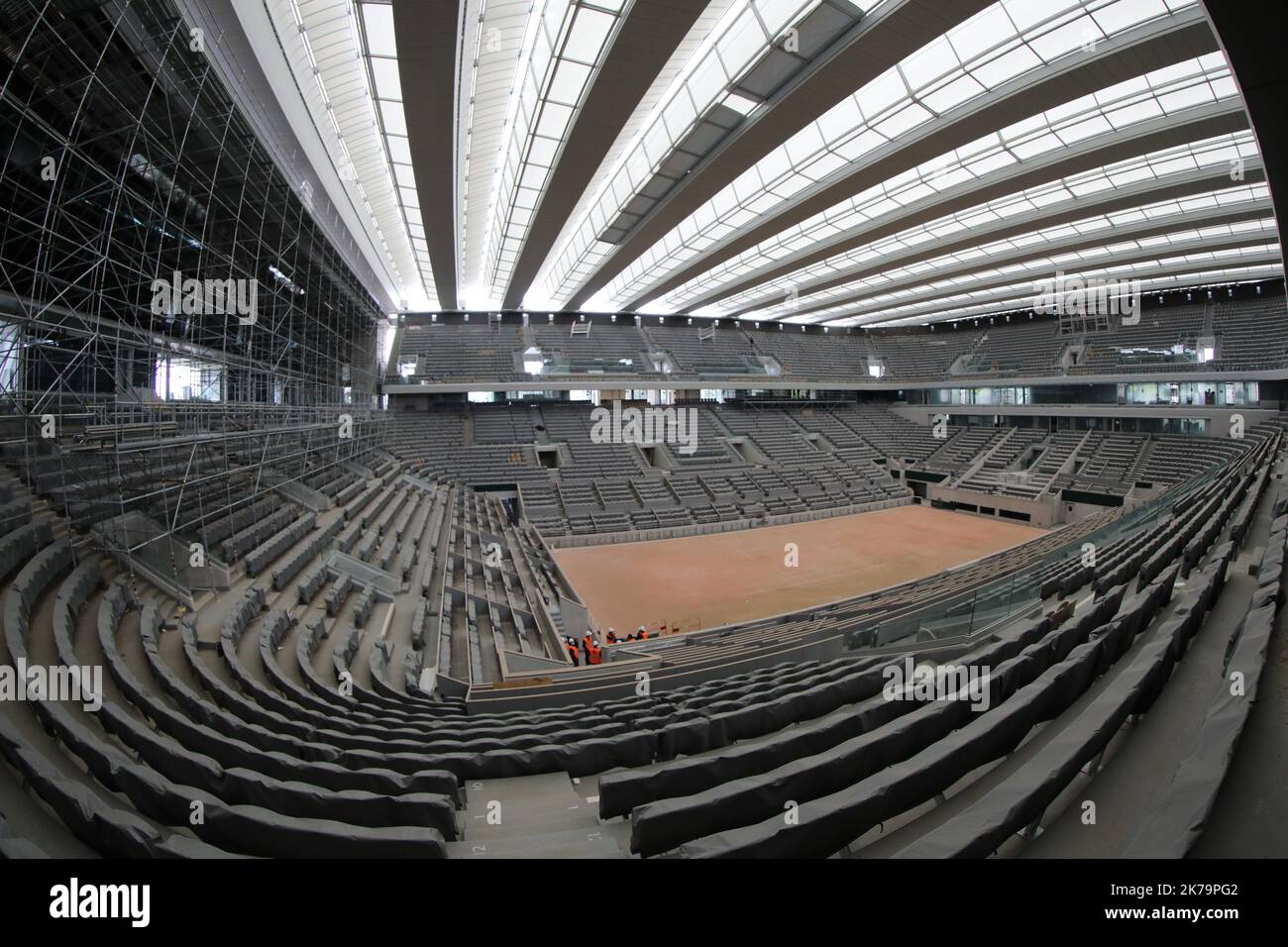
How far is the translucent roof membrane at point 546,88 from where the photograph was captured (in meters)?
8.21

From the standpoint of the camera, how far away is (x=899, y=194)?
15453mm

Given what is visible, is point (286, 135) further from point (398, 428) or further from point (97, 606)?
point (398, 428)

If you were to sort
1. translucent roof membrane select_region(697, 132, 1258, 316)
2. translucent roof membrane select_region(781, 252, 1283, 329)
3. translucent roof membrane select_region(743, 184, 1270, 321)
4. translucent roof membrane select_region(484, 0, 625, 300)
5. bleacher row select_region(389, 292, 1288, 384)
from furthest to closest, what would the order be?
bleacher row select_region(389, 292, 1288, 384)
translucent roof membrane select_region(781, 252, 1283, 329)
translucent roof membrane select_region(743, 184, 1270, 321)
translucent roof membrane select_region(697, 132, 1258, 316)
translucent roof membrane select_region(484, 0, 625, 300)

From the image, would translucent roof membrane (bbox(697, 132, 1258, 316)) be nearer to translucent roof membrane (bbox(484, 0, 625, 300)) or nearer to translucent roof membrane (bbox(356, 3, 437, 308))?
translucent roof membrane (bbox(484, 0, 625, 300))

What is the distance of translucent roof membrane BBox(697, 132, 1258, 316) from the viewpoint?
1280 centimetres

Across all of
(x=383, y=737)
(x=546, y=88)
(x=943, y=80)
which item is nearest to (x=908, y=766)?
(x=383, y=737)

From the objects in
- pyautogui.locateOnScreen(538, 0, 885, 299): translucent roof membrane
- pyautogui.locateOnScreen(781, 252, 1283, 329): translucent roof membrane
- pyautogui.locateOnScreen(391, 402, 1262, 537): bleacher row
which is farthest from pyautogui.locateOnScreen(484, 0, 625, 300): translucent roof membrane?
pyautogui.locateOnScreen(781, 252, 1283, 329): translucent roof membrane

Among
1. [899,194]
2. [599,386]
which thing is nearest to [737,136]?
[899,194]

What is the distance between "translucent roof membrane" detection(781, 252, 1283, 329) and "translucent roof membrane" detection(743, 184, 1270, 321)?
2222 millimetres

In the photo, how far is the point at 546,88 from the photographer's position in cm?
984

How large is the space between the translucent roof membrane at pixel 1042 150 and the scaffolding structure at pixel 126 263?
15485mm

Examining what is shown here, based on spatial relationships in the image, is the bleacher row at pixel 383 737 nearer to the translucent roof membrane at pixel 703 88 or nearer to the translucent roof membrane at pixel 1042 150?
the translucent roof membrane at pixel 703 88

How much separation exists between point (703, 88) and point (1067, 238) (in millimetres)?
16414

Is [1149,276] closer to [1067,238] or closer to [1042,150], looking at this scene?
[1067,238]
